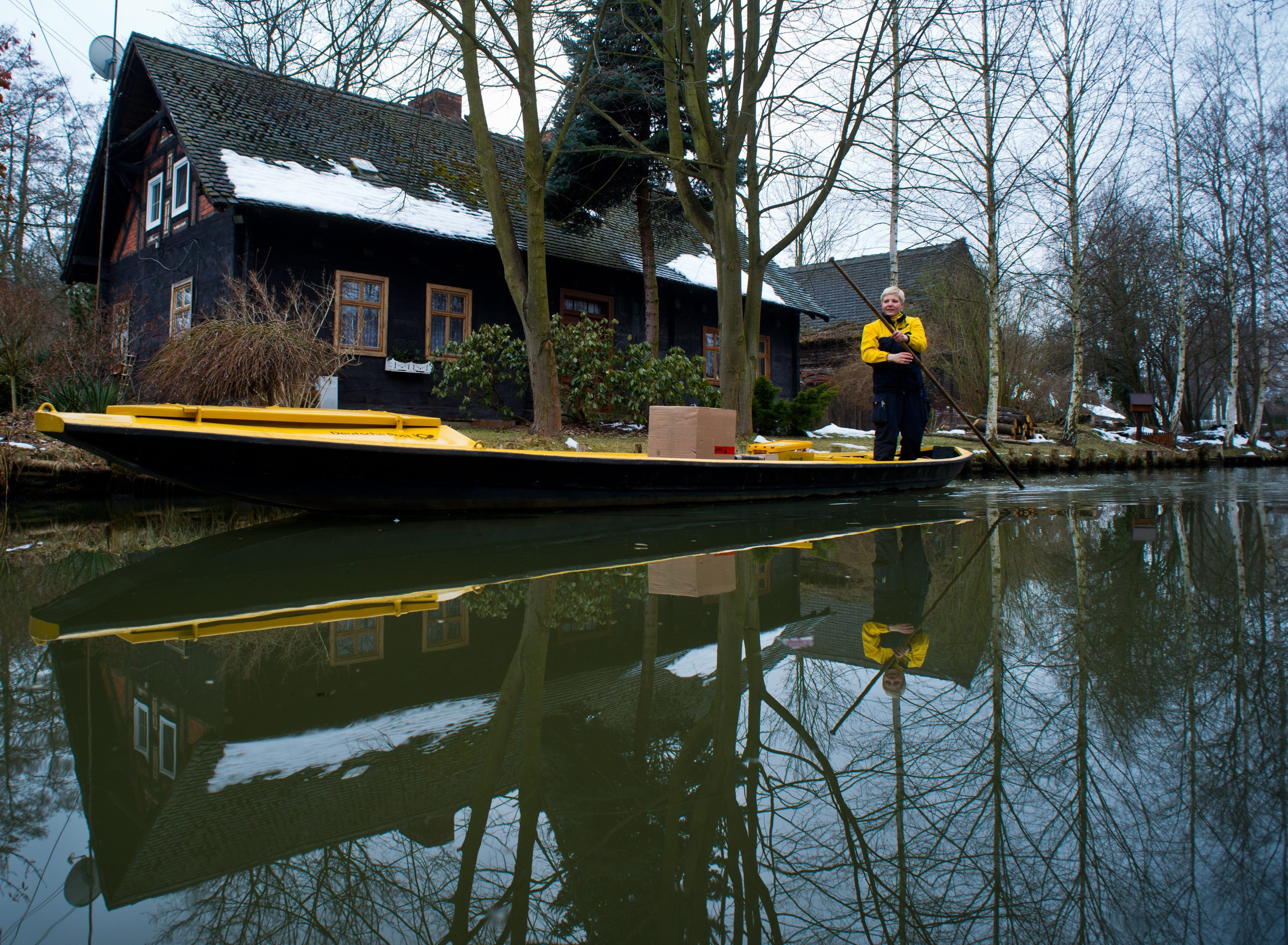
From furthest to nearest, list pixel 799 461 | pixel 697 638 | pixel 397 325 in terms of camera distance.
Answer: pixel 397 325 → pixel 799 461 → pixel 697 638

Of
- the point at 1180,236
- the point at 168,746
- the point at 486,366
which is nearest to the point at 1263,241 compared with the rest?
the point at 1180,236

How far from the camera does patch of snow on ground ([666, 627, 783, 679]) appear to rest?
2.62 meters

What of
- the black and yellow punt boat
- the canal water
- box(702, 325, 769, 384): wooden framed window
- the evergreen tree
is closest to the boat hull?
the black and yellow punt boat

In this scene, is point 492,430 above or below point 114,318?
below

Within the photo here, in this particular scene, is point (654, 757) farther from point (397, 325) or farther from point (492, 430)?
point (397, 325)

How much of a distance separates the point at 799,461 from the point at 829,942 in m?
→ 7.19

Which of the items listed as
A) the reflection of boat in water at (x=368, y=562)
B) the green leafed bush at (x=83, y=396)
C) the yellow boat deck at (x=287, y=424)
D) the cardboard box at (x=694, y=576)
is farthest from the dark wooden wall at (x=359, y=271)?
the cardboard box at (x=694, y=576)

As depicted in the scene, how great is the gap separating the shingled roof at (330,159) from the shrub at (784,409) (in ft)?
10.5

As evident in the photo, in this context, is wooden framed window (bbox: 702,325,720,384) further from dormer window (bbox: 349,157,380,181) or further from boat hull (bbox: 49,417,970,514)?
boat hull (bbox: 49,417,970,514)

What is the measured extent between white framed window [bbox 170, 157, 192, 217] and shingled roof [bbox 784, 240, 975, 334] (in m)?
19.5

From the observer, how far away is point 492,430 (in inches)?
514

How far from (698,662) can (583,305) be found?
49.9 feet

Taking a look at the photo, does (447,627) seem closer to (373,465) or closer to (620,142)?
(373,465)

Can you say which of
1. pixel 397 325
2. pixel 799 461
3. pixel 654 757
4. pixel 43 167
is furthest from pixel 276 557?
pixel 43 167
